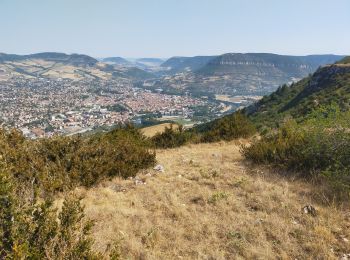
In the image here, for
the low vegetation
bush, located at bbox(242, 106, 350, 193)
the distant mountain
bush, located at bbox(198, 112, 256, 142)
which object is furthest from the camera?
the distant mountain

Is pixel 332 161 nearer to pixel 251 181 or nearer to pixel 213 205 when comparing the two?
pixel 251 181

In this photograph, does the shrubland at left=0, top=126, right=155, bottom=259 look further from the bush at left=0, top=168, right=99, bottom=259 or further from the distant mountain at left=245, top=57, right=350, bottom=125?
the distant mountain at left=245, top=57, right=350, bottom=125

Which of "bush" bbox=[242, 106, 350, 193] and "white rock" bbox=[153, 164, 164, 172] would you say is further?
"white rock" bbox=[153, 164, 164, 172]

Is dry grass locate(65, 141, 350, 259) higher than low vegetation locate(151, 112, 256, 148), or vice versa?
dry grass locate(65, 141, 350, 259)

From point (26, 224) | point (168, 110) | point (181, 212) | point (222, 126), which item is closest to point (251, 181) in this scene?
point (181, 212)

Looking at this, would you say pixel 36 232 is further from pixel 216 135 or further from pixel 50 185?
pixel 216 135

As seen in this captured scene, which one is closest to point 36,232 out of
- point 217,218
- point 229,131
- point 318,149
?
point 217,218

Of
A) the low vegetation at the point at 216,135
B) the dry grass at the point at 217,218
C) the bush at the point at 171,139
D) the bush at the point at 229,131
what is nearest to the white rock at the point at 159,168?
the dry grass at the point at 217,218

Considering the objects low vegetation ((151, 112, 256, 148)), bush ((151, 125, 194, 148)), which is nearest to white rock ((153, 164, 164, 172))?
bush ((151, 125, 194, 148))
